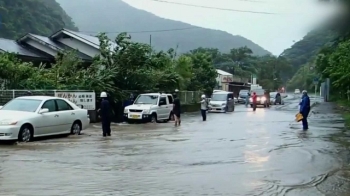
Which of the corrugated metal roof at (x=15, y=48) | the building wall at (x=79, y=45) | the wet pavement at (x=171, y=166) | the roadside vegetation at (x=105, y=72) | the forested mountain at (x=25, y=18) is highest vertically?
the forested mountain at (x=25, y=18)

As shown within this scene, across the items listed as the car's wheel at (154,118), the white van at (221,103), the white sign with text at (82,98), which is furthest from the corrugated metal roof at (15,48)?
the white van at (221,103)

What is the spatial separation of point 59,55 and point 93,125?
271 inches

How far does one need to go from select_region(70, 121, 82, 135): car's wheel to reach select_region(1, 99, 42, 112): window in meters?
1.98

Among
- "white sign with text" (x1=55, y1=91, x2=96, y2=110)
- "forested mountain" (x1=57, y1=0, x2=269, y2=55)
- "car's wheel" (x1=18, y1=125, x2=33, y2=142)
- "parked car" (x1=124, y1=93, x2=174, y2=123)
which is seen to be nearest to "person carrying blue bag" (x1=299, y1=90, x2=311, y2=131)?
"parked car" (x1=124, y1=93, x2=174, y2=123)

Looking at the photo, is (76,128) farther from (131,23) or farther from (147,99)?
(131,23)

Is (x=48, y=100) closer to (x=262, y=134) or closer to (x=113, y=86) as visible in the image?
(x=262, y=134)

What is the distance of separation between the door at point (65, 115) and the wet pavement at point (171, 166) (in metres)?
0.44

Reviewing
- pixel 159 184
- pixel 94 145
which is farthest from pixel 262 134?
pixel 159 184

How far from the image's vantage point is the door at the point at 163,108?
2745 cm

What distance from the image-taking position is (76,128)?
18.3 meters

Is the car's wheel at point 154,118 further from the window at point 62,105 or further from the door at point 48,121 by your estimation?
the door at point 48,121

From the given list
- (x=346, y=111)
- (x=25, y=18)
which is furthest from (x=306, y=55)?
(x=25, y=18)

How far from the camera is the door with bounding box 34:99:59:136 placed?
1605 centimetres

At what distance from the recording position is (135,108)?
86.3ft
